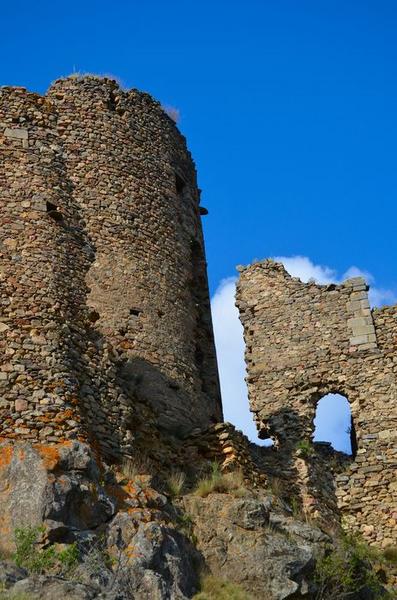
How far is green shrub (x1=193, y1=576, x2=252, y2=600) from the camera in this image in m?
13.4

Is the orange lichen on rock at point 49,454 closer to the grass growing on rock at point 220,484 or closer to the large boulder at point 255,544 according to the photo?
the large boulder at point 255,544

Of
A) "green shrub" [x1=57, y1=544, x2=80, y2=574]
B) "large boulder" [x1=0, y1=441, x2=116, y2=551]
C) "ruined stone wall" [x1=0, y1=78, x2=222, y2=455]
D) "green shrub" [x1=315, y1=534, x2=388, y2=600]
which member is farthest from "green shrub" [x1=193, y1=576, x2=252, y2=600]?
"ruined stone wall" [x1=0, y1=78, x2=222, y2=455]

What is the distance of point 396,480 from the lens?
19.5m

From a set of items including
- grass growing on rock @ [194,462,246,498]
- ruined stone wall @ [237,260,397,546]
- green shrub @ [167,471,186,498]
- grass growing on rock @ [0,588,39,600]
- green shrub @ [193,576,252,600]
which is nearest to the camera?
grass growing on rock @ [0,588,39,600]

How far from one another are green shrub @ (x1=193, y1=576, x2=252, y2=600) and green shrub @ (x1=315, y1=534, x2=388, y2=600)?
132 centimetres

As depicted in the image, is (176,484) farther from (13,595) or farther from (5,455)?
(13,595)

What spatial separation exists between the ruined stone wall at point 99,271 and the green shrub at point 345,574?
319cm

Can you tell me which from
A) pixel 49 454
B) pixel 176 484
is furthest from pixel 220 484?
pixel 49 454

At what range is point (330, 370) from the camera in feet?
69.0

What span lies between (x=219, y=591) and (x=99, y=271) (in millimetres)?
6270

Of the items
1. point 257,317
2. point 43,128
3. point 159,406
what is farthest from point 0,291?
point 257,317

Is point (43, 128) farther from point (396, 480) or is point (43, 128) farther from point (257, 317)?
point (396, 480)

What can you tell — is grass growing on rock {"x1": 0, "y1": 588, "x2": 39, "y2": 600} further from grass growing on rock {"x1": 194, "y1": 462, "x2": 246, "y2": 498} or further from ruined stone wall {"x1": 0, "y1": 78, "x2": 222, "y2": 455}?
grass growing on rock {"x1": 194, "y1": 462, "x2": 246, "y2": 498}

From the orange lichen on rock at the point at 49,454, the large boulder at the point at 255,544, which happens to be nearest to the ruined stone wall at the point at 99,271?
the orange lichen on rock at the point at 49,454
